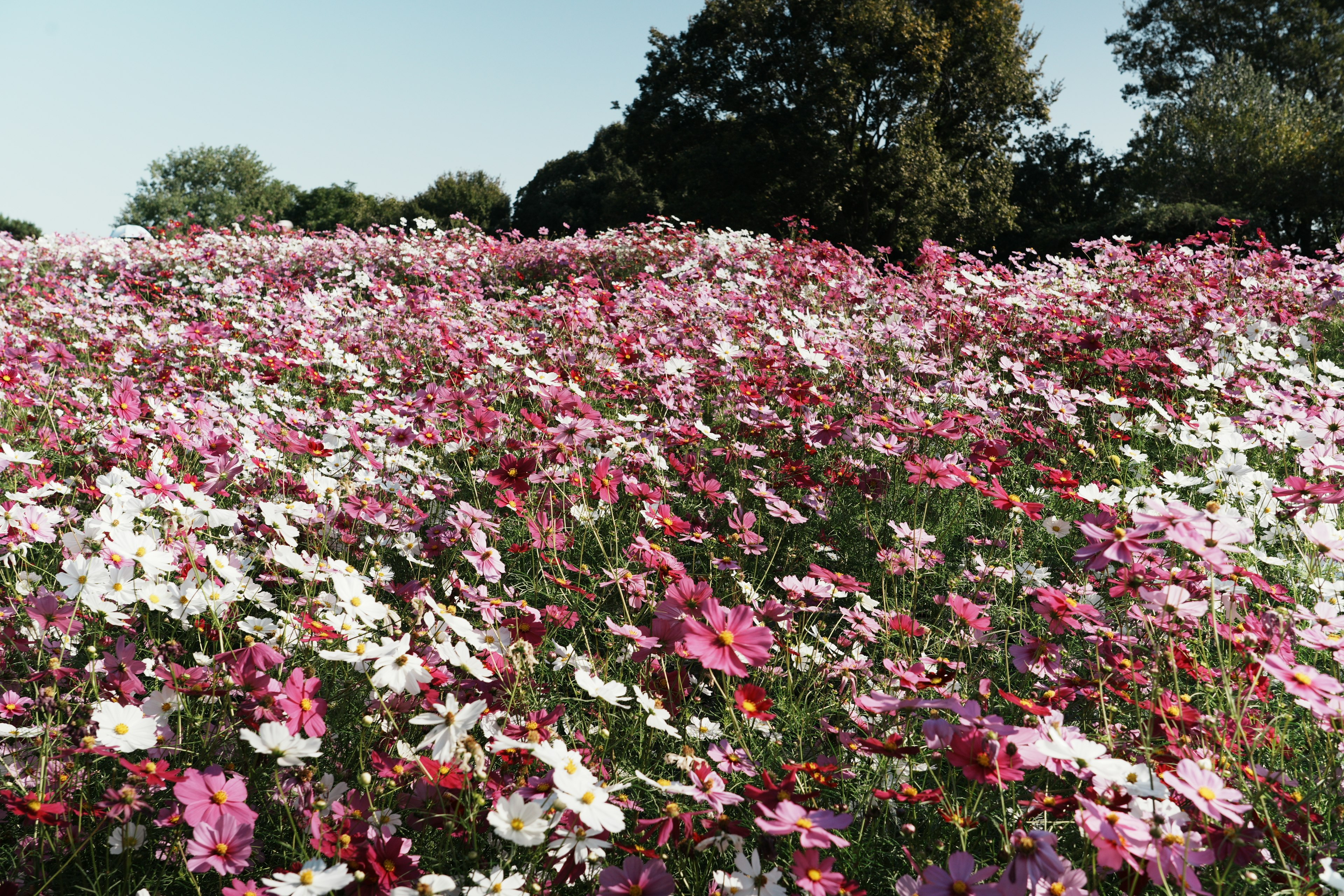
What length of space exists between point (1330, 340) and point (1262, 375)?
1.60 metres

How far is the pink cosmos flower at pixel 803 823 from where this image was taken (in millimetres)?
1058

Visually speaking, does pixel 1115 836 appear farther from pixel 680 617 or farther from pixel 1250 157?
pixel 1250 157

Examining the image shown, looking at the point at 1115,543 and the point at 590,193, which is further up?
the point at 590,193

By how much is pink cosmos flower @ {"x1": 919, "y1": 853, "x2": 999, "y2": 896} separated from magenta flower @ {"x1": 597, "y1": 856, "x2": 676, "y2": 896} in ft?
1.12

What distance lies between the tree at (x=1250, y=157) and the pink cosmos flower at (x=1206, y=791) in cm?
1904

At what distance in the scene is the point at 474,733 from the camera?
132cm

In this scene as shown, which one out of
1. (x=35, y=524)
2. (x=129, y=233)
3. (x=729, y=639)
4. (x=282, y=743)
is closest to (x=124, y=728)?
(x=282, y=743)

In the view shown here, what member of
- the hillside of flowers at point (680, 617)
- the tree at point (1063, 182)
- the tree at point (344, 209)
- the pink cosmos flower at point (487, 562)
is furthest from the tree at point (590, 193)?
the pink cosmos flower at point (487, 562)

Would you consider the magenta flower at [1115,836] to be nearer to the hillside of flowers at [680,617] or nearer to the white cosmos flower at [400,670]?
the hillside of flowers at [680,617]

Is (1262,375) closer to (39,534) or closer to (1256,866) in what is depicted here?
(1256,866)

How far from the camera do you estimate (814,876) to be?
1050 mm

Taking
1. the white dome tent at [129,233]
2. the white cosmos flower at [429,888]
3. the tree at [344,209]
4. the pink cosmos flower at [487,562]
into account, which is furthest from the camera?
the tree at [344,209]

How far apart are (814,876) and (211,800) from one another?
0.86 meters

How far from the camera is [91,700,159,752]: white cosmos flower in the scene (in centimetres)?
116
